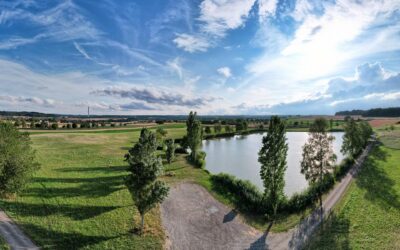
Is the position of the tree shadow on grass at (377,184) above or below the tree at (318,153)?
below

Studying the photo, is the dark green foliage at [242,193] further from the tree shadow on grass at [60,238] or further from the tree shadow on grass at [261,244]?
the tree shadow on grass at [60,238]

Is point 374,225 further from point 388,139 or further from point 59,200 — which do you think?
point 388,139

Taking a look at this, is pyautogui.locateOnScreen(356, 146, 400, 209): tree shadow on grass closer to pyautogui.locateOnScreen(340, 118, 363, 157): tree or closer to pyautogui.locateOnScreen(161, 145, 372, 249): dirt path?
pyautogui.locateOnScreen(340, 118, 363, 157): tree

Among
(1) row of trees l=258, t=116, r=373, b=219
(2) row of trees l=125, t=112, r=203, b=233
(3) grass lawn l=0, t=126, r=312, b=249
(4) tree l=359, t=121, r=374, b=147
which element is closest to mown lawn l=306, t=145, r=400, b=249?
(3) grass lawn l=0, t=126, r=312, b=249

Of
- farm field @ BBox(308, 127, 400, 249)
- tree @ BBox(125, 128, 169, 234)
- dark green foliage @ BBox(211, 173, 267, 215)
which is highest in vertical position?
tree @ BBox(125, 128, 169, 234)

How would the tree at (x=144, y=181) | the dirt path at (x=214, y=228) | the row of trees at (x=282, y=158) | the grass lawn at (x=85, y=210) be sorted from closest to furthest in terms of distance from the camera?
the grass lawn at (x=85, y=210)
the tree at (x=144, y=181)
the dirt path at (x=214, y=228)
the row of trees at (x=282, y=158)

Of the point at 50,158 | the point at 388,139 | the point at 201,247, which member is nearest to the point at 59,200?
the point at 201,247

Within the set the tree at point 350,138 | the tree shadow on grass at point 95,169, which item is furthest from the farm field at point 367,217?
the tree shadow on grass at point 95,169
